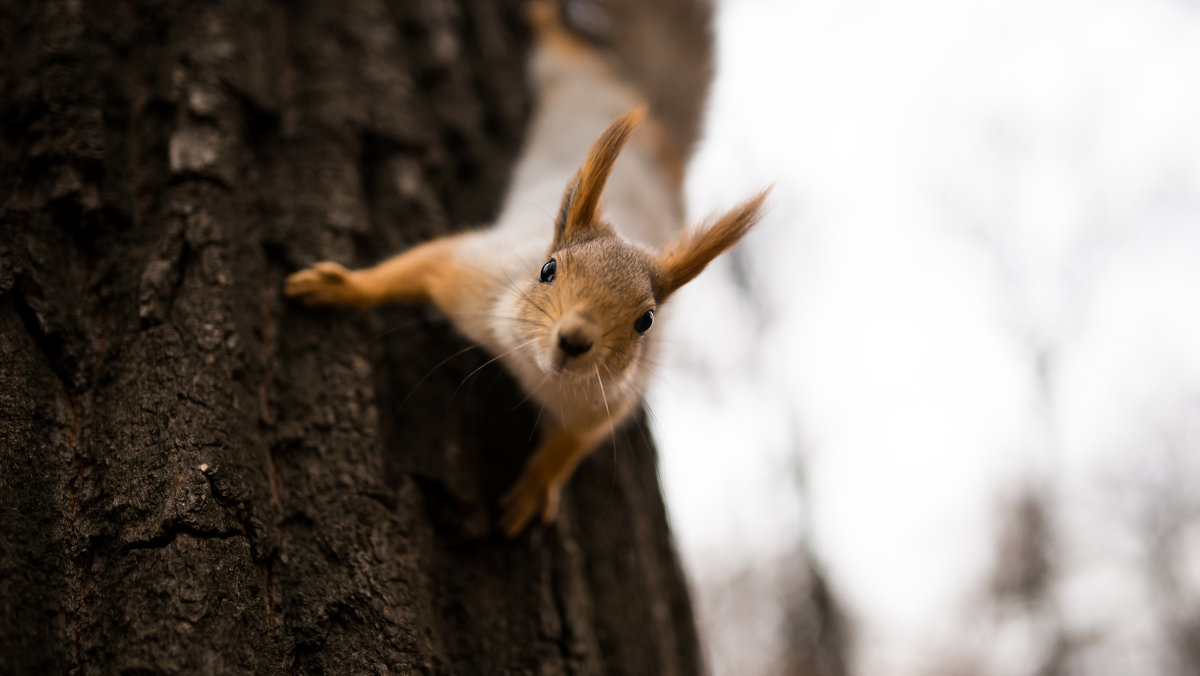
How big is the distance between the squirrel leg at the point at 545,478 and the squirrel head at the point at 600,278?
0.86 ft

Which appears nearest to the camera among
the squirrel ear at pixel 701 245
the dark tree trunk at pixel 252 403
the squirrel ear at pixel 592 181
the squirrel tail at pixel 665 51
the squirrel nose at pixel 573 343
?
the dark tree trunk at pixel 252 403

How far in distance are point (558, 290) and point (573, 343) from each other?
0.89 ft

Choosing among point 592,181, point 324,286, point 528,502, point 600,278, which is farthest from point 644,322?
point 324,286

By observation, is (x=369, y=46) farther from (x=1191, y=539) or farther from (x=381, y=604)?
(x=1191, y=539)

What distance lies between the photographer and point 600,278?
1921mm

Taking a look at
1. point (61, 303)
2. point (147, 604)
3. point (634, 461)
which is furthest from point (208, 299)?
point (634, 461)

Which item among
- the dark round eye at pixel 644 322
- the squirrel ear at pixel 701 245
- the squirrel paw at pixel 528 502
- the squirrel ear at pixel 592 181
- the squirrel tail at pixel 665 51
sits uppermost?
the squirrel tail at pixel 665 51

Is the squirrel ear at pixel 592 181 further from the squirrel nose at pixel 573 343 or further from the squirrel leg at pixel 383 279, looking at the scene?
the squirrel nose at pixel 573 343

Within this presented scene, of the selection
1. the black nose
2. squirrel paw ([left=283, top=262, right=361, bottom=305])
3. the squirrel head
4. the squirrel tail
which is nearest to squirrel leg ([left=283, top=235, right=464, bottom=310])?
squirrel paw ([left=283, top=262, right=361, bottom=305])

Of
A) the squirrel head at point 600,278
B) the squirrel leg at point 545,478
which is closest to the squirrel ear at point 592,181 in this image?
the squirrel head at point 600,278

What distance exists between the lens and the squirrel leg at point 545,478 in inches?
74.1

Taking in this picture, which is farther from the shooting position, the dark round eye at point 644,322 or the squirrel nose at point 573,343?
the dark round eye at point 644,322

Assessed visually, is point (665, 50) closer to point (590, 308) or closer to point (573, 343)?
point (590, 308)

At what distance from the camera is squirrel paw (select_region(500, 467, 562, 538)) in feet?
6.10
